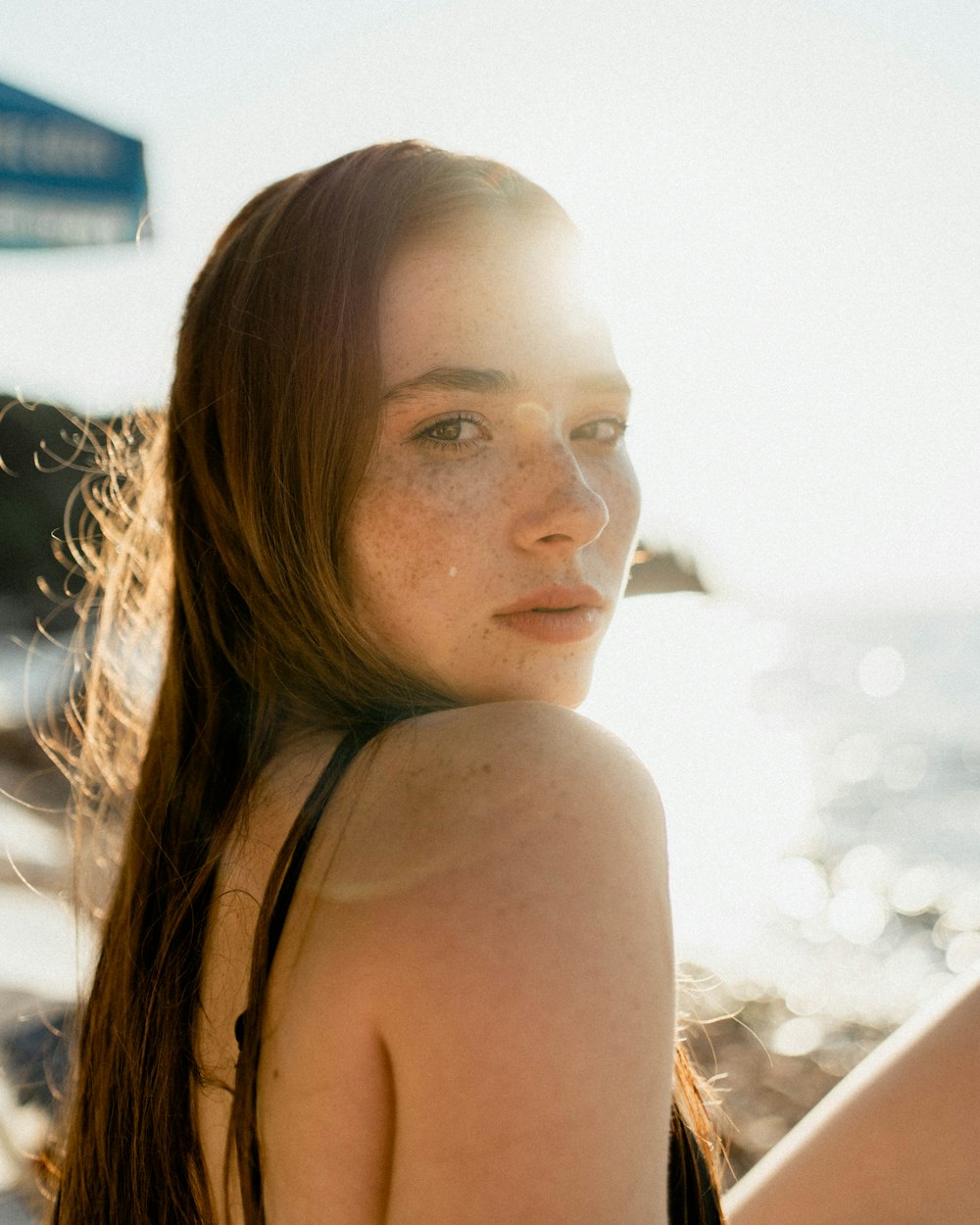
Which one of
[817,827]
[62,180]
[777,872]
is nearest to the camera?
[62,180]

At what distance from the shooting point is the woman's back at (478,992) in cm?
96

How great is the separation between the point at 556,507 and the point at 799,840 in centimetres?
1785

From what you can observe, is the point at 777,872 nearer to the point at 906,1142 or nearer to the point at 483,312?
the point at 906,1142

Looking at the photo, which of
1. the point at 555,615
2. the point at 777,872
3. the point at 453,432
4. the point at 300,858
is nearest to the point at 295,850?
the point at 300,858

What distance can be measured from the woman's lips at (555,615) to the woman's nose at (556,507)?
2.9 inches

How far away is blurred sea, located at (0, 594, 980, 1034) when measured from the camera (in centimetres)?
656

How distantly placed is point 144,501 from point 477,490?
100cm


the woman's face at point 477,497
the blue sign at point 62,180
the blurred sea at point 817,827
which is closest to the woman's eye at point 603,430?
the woman's face at point 477,497

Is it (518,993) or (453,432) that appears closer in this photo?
(518,993)

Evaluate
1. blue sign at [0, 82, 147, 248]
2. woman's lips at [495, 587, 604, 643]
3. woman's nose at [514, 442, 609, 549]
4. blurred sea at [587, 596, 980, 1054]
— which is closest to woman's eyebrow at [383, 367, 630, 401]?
woman's nose at [514, 442, 609, 549]

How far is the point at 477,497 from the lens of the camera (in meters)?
1.52

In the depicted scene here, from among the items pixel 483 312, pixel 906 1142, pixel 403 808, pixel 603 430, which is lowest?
pixel 906 1142

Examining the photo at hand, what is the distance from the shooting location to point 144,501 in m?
2.21

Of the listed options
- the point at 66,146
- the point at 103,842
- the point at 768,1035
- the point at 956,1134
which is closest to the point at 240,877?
the point at 103,842
